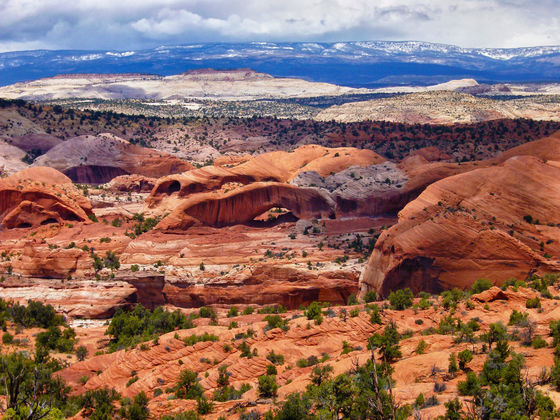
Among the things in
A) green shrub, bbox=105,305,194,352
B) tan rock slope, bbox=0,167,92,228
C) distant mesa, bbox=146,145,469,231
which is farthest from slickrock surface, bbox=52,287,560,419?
tan rock slope, bbox=0,167,92,228

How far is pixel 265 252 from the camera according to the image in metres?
34.1

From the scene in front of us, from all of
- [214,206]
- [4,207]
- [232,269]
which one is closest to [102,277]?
[232,269]

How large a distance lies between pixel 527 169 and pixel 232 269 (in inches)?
658

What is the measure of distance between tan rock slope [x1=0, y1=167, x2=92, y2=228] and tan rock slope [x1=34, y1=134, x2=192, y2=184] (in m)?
22.3

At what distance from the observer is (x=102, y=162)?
218ft

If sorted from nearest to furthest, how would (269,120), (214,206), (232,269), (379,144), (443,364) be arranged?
(443,364)
(232,269)
(214,206)
(379,144)
(269,120)

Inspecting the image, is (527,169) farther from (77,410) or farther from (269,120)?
(269,120)

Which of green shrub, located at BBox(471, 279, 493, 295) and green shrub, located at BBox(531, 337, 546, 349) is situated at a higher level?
green shrub, located at BBox(531, 337, 546, 349)

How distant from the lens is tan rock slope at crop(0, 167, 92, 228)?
4075 centimetres

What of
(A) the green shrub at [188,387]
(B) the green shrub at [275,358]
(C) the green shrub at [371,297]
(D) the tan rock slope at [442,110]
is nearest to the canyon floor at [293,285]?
(A) the green shrub at [188,387]

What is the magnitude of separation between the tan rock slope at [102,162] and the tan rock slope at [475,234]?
38.9 metres

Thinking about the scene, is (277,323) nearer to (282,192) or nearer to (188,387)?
(188,387)

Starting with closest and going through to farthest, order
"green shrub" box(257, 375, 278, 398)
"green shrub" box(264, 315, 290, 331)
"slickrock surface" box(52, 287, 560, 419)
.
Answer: "slickrock surface" box(52, 287, 560, 419) < "green shrub" box(257, 375, 278, 398) < "green shrub" box(264, 315, 290, 331)

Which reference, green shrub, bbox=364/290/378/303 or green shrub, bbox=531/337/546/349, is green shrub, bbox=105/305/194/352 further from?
green shrub, bbox=531/337/546/349
